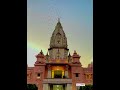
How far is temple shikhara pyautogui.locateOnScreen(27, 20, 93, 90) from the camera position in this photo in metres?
40.7

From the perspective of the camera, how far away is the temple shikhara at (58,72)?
1601 inches

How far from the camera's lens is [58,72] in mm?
42438

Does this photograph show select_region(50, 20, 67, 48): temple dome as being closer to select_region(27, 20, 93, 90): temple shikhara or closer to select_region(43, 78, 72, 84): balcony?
select_region(27, 20, 93, 90): temple shikhara

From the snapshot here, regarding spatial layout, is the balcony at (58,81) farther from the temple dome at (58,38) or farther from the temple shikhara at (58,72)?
the temple dome at (58,38)

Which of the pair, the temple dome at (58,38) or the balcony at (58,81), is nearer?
the balcony at (58,81)
